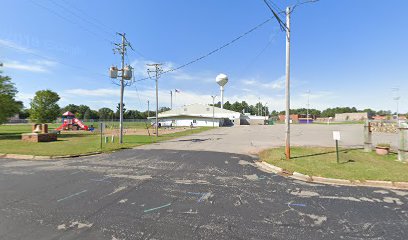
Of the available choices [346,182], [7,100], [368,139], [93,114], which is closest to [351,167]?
[346,182]

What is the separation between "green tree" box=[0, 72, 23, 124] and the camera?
95.9 feet

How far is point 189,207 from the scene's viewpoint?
235 inches

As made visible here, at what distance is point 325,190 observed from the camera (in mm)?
7578

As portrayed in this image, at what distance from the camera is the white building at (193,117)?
72.3 m

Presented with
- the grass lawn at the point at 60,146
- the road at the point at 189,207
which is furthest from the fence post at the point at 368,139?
the grass lawn at the point at 60,146

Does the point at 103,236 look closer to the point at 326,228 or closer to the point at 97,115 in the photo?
the point at 326,228

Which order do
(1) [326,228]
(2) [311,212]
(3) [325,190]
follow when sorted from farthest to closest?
(3) [325,190]
(2) [311,212]
(1) [326,228]

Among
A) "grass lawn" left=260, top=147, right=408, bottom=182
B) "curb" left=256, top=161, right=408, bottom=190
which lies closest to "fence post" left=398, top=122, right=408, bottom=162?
"grass lawn" left=260, top=147, right=408, bottom=182

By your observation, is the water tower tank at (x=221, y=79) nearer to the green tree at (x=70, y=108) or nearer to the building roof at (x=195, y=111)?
the building roof at (x=195, y=111)

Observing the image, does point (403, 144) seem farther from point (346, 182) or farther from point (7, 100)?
point (7, 100)

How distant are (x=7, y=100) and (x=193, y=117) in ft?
159

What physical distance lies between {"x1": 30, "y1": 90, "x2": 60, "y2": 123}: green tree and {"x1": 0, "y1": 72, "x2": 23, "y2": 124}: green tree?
153 ft

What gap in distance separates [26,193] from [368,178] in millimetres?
11365

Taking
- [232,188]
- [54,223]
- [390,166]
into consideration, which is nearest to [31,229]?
[54,223]
